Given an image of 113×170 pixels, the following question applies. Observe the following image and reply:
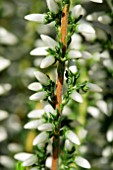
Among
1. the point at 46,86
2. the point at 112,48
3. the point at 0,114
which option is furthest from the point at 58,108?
the point at 0,114

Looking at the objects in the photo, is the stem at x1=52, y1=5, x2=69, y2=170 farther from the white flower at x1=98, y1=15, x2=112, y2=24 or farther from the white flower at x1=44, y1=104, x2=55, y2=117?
the white flower at x1=98, y1=15, x2=112, y2=24

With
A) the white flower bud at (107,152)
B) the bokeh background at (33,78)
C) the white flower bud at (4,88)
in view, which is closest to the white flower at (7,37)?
the bokeh background at (33,78)

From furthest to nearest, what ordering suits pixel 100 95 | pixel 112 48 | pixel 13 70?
pixel 13 70
pixel 100 95
pixel 112 48

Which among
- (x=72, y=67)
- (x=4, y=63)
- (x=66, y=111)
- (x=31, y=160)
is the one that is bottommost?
(x=31, y=160)

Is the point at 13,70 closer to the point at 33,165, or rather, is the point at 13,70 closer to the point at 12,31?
the point at 12,31

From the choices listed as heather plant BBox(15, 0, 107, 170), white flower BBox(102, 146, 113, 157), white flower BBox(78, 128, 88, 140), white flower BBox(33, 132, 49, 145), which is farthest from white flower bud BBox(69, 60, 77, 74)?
white flower BBox(102, 146, 113, 157)

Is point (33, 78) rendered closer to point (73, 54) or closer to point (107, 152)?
point (107, 152)

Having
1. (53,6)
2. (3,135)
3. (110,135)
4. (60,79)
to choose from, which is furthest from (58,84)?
(3,135)

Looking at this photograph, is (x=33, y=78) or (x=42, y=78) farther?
(x=33, y=78)
